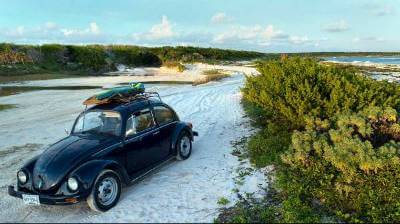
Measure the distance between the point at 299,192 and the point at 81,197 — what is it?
401 cm

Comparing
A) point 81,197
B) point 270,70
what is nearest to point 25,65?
point 270,70

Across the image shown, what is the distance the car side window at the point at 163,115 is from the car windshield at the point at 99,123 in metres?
1.26

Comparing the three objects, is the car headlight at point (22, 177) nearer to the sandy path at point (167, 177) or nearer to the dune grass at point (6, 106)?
the sandy path at point (167, 177)

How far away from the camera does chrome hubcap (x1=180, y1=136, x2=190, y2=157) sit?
33.1 ft

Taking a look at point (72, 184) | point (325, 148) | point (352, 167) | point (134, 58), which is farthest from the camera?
point (134, 58)

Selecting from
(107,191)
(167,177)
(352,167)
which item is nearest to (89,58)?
(167,177)

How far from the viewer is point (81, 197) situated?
6.76 m

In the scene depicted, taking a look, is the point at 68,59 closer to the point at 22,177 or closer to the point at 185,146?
the point at 185,146

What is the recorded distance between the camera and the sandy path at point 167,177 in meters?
7.02

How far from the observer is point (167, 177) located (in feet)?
29.2

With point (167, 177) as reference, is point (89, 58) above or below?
above

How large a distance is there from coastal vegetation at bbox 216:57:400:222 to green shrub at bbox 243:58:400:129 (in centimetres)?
3

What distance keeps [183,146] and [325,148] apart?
3.64 m

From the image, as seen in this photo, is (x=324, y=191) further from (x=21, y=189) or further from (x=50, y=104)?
(x=50, y=104)
